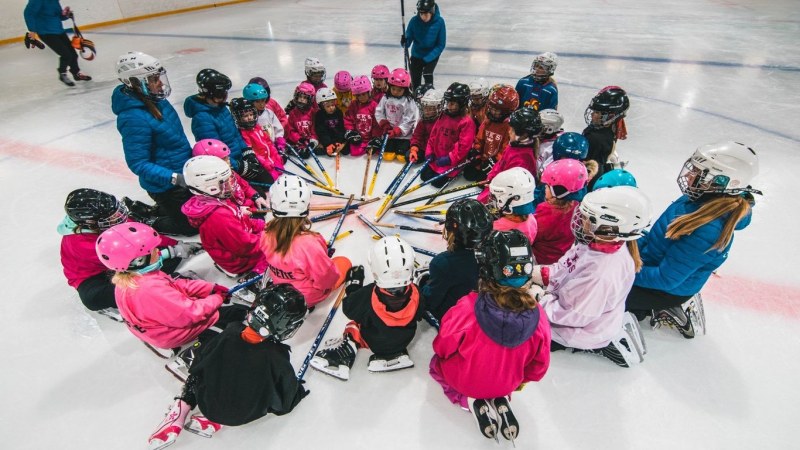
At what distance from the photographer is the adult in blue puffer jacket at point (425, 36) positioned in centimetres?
602

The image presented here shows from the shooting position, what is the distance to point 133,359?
2.73 m

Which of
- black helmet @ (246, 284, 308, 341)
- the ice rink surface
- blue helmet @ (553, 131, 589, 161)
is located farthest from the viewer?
blue helmet @ (553, 131, 589, 161)

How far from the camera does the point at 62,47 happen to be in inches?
307

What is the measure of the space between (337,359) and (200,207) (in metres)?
1.48

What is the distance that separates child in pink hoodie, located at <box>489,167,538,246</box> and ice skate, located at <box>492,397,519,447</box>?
40.5 inches

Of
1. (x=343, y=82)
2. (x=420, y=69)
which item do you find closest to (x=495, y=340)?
(x=343, y=82)

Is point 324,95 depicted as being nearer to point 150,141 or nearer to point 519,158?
point 150,141

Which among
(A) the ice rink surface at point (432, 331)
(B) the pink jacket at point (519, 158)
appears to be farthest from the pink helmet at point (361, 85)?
(B) the pink jacket at point (519, 158)

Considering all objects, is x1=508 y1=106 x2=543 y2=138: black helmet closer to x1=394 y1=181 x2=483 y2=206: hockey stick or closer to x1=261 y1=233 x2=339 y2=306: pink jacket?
x1=394 y1=181 x2=483 y2=206: hockey stick

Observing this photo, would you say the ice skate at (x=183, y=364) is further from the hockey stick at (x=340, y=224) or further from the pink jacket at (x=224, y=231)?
the hockey stick at (x=340, y=224)

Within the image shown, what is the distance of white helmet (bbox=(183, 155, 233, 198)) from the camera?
280 centimetres

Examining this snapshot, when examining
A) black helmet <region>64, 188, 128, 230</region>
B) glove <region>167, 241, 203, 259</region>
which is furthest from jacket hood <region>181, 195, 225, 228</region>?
glove <region>167, 241, 203, 259</region>

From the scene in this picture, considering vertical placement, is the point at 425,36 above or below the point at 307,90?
above

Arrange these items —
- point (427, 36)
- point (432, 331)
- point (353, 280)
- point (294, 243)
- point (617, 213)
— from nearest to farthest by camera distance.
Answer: point (617, 213), point (294, 243), point (432, 331), point (353, 280), point (427, 36)
